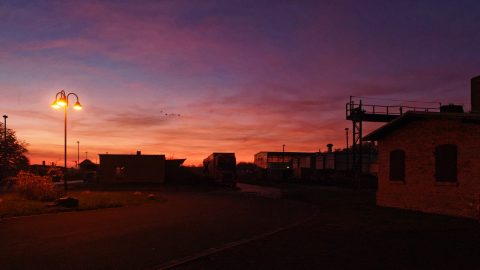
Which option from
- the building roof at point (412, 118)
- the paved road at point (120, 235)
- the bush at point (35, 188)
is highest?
the building roof at point (412, 118)

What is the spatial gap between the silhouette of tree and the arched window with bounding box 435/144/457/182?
1981 inches

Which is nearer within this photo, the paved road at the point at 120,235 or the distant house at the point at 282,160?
the paved road at the point at 120,235

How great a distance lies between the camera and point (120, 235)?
1262 cm

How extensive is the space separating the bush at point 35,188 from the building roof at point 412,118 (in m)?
18.4

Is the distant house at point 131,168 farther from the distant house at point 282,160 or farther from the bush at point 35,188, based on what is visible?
the distant house at point 282,160

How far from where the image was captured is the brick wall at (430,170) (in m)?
17.5

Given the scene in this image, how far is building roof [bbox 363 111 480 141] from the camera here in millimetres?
17188

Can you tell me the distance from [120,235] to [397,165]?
49.0 ft

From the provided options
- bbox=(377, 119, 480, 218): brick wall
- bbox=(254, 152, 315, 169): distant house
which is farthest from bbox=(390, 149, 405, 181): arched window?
bbox=(254, 152, 315, 169): distant house

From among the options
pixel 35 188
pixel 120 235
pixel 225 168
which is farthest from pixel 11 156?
pixel 120 235

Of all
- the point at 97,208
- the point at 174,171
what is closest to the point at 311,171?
the point at 174,171

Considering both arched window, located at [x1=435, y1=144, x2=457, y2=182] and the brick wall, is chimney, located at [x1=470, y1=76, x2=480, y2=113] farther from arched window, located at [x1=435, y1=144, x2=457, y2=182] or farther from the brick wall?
arched window, located at [x1=435, y1=144, x2=457, y2=182]

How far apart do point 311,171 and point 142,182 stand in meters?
27.3

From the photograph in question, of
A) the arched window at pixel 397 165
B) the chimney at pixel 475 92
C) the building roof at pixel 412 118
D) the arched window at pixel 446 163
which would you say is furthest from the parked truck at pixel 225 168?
the arched window at pixel 446 163
